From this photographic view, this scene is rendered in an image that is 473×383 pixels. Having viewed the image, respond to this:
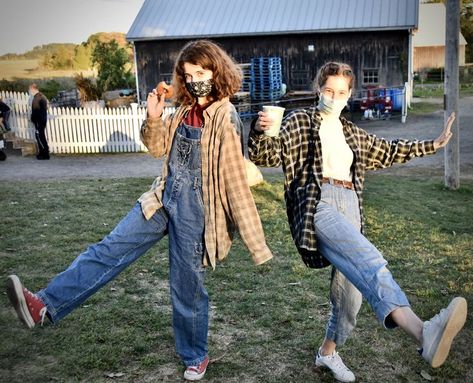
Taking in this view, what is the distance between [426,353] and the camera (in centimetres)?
264

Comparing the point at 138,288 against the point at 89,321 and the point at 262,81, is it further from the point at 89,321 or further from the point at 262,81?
the point at 262,81

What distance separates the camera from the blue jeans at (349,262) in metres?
2.83

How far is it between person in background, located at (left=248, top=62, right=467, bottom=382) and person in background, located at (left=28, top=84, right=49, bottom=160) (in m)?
13.4

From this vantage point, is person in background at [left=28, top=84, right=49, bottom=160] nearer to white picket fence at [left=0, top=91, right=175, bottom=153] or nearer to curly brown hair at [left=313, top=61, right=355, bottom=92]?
white picket fence at [left=0, top=91, right=175, bottom=153]

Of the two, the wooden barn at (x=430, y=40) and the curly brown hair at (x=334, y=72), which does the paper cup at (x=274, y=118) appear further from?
the wooden barn at (x=430, y=40)

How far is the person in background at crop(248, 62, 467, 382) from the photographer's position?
2.93 meters

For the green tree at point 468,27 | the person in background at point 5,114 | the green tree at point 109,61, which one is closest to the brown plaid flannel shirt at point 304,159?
the person in background at point 5,114

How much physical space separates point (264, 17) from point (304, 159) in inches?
966

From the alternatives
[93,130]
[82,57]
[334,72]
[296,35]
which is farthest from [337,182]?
[82,57]

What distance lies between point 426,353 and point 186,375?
1602 millimetres

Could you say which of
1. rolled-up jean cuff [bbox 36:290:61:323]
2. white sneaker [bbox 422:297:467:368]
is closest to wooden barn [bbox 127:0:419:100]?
rolled-up jean cuff [bbox 36:290:61:323]

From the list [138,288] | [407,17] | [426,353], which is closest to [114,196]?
[138,288]

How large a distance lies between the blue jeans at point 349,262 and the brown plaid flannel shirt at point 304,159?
0.07 m

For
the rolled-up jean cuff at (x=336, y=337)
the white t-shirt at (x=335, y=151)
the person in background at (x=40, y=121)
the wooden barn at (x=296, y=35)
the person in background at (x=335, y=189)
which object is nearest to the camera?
the person in background at (x=335, y=189)
